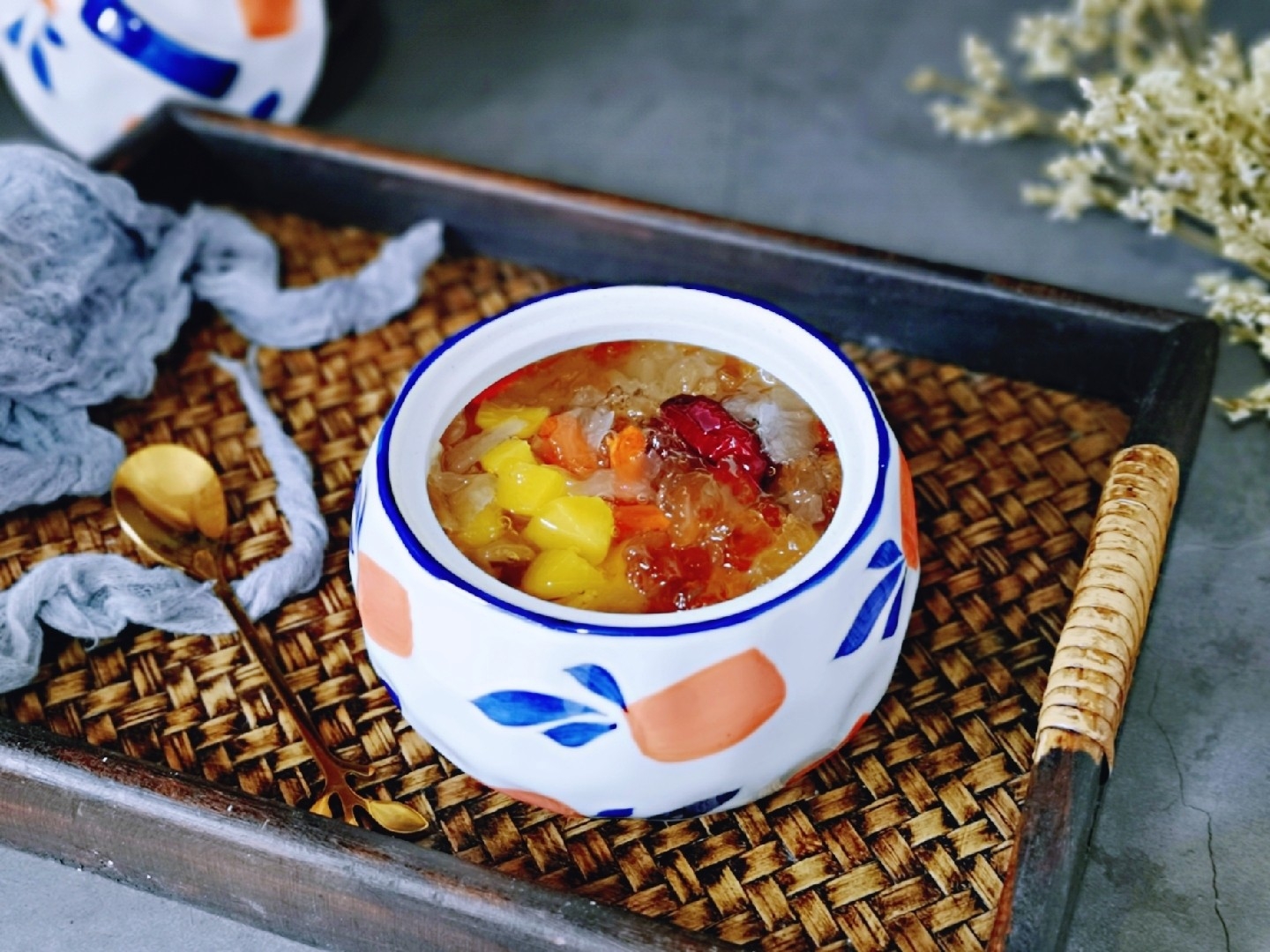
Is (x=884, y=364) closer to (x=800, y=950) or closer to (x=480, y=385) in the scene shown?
(x=480, y=385)

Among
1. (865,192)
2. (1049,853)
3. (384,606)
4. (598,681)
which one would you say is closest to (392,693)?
(384,606)

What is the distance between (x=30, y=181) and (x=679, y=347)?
0.60 meters

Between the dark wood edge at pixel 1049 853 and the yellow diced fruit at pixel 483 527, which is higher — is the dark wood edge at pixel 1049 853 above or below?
below

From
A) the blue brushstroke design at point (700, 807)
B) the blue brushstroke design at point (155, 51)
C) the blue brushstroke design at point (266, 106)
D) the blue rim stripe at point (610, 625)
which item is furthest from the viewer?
the blue brushstroke design at point (266, 106)

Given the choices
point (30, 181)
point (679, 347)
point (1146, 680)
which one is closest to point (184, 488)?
point (30, 181)

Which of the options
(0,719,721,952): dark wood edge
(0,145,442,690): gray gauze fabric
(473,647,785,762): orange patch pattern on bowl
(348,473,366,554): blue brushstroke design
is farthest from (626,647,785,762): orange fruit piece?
(0,145,442,690): gray gauze fabric

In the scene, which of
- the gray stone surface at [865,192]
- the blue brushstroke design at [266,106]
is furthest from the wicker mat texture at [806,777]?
the blue brushstroke design at [266,106]

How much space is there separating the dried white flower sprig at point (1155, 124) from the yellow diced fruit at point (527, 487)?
0.67m

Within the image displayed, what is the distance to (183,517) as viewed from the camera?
3.62ft

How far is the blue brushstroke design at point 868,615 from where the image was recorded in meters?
0.84

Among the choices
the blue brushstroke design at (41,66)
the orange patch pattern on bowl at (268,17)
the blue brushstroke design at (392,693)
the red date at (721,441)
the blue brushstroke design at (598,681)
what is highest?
the orange patch pattern on bowl at (268,17)

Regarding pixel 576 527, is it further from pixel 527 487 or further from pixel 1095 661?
pixel 1095 661

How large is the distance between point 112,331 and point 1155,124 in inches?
→ 39.6

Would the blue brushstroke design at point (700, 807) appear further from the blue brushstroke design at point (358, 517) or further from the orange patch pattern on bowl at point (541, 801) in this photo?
the blue brushstroke design at point (358, 517)
